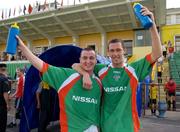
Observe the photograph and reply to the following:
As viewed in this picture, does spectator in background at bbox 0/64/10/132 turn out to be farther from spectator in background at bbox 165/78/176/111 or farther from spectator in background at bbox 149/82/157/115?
spectator in background at bbox 165/78/176/111

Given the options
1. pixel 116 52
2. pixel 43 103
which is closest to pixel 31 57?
pixel 116 52

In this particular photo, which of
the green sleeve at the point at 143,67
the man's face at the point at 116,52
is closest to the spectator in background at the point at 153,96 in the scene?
the green sleeve at the point at 143,67

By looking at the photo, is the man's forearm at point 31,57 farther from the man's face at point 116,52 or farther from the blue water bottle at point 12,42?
the man's face at point 116,52

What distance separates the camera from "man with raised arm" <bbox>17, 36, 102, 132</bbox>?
3.18 metres

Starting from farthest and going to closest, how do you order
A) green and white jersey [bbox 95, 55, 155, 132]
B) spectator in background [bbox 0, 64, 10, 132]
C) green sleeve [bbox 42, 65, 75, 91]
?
spectator in background [bbox 0, 64, 10, 132], green sleeve [bbox 42, 65, 75, 91], green and white jersey [bbox 95, 55, 155, 132]

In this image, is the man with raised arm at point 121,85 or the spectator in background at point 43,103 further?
the spectator in background at point 43,103

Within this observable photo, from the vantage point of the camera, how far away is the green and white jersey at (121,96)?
315cm

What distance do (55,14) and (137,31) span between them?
729 cm

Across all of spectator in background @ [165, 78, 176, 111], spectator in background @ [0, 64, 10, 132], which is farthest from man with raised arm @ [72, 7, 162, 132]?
spectator in background @ [165, 78, 176, 111]

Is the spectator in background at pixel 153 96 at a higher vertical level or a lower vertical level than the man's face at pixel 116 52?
lower

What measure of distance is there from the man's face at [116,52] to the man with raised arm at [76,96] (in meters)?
0.22

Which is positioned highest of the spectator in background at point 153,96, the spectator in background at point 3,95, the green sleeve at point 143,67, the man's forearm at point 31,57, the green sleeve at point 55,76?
the man's forearm at point 31,57

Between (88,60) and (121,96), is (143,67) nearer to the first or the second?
(121,96)

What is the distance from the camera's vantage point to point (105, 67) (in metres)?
3.41
